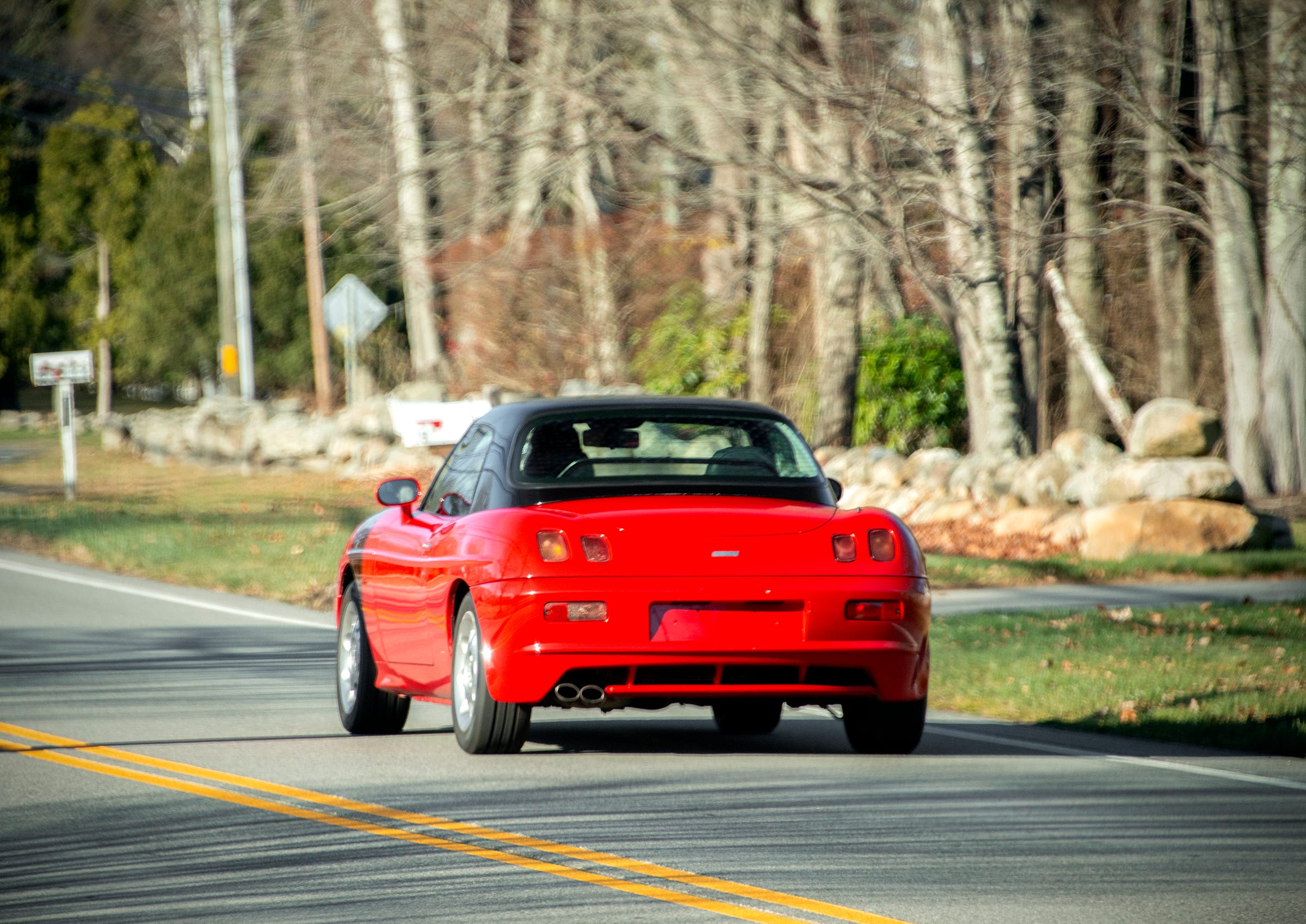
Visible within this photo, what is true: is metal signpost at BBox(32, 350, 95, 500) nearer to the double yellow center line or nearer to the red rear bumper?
the double yellow center line

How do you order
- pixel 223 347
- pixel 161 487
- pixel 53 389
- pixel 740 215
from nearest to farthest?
1. pixel 740 215
2. pixel 161 487
3. pixel 223 347
4. pixel 53 389

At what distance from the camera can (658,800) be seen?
741 cm

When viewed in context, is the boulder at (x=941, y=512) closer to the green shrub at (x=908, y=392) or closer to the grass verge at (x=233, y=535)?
the grass verge at (x=233, y=535)

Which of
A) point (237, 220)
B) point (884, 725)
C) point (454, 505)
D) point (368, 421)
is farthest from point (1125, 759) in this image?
point (237, 220)

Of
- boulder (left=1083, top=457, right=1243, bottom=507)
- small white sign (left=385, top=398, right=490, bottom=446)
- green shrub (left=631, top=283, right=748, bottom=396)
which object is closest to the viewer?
small white sign (left=385, top=398, right=490, bottom=446)

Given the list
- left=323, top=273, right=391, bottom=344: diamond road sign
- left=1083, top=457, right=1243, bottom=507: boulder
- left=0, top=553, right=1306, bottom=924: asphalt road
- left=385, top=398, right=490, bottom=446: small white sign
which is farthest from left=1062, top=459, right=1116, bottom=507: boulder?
left=323, top=273, right=391, bottom=344: diamond road sign

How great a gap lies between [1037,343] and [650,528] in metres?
15.5

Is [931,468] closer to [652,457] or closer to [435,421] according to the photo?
[435,421]

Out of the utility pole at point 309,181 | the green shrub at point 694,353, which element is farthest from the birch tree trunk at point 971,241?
the utility pole at point 309,181

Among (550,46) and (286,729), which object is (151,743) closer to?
(286,729)

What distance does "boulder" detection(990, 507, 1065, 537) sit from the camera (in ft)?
61.9

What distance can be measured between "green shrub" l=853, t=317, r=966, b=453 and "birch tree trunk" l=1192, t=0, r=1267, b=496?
3974 millimetres

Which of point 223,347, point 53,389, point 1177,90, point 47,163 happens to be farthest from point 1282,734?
point 53,389

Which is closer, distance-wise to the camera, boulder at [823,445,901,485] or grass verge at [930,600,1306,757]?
grass verge at [930,600,1306,757]
